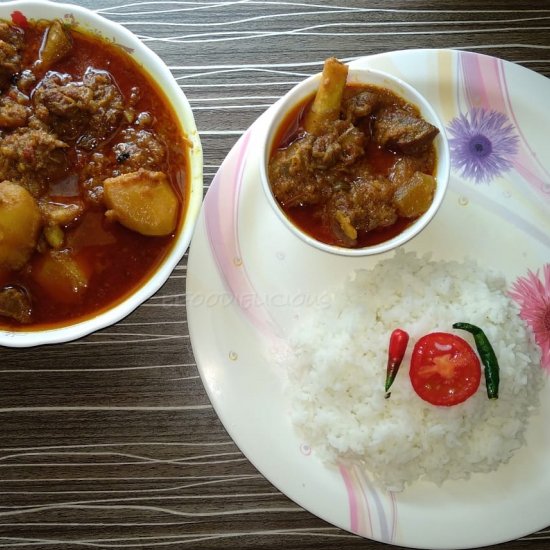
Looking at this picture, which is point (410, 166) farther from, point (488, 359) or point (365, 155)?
point (488, 359)

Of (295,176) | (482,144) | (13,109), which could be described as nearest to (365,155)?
(295,176)

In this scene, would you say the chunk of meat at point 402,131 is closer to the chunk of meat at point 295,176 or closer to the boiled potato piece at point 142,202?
the chunk of meat at point 295,176

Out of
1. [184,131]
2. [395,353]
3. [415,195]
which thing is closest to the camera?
[415,195]

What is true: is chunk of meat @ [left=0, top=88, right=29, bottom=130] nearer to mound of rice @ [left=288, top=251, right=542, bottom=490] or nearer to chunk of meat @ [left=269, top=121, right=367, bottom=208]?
chunk of meat @ [left=269, top=121, right=367, bottom=208]

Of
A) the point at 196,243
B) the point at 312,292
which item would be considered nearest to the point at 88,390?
the point at 196,243

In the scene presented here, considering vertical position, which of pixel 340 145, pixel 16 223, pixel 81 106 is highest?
pixel 81 106

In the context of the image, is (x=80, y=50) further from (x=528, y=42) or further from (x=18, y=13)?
(x=528, y=42)
